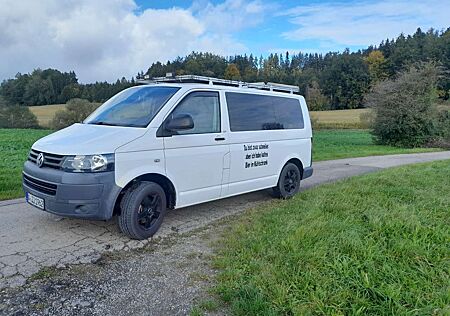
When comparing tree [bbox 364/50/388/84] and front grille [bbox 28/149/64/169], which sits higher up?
tree [bbox 364/50/388/84]

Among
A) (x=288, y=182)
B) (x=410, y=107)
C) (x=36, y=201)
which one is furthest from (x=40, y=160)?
(x=410, y=107)

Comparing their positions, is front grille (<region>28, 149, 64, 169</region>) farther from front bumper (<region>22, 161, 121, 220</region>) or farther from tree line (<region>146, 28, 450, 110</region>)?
tree line (<region>146, 28, 450, 110</region>)

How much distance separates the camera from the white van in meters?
3.88

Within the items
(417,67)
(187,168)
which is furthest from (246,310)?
(417,67)

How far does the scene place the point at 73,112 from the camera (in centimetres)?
3130

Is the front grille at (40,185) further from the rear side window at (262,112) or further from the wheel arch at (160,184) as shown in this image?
the rear side window at (262,112)

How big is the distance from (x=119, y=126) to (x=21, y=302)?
7.63 ft

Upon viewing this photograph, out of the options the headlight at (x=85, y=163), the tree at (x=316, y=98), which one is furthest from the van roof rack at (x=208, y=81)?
the tree at (x=316, y=98)

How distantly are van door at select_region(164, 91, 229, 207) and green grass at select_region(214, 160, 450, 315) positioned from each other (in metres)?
0.77

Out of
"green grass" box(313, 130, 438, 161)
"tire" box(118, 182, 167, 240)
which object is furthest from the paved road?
"green grass" box(313, 130, 438, 161)

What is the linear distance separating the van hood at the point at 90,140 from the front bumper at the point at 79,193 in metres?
0.27

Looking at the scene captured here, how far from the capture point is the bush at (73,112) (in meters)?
31.1

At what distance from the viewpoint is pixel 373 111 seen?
2397cm

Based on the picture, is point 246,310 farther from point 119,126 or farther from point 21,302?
point 119,126
